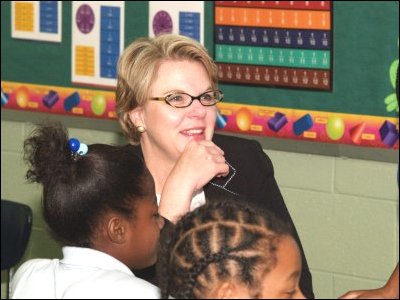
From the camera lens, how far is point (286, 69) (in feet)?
14.0

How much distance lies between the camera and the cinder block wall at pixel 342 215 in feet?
13.5


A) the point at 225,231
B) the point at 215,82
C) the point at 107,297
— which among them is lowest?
the point at 107,297

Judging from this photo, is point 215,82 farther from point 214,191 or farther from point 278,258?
point 278,258

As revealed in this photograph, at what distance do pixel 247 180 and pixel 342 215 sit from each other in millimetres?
1237

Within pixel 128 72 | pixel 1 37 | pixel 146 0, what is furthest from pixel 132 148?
pixel 1 37

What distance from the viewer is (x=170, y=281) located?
6.31 feet

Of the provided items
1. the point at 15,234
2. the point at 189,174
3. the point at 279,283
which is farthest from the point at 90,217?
the point at 15,234

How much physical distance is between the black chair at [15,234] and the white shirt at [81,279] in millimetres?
1869

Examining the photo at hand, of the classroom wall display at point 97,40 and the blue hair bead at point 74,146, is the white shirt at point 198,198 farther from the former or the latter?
the classroom wall display at point 97,40

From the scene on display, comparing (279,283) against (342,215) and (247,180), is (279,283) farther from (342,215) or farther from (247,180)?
(342,215)

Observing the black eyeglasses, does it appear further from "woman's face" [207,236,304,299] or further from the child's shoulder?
"woman's face" [207,236,304,299]

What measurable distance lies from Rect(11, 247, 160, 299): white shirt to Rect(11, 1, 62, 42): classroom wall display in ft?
9.07

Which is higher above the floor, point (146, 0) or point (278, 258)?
point (146, 0)

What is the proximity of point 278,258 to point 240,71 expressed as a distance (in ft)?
8.34
